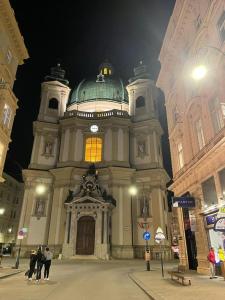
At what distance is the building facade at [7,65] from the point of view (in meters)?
23.6

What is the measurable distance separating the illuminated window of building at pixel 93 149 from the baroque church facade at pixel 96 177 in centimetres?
17

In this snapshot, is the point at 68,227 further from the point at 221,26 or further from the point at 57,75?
the point at 57,75

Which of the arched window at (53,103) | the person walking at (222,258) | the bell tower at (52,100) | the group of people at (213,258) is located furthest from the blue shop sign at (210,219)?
the arched window at (53,103)

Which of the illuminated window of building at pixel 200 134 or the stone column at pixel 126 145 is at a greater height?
the stone column at pixel 126 145

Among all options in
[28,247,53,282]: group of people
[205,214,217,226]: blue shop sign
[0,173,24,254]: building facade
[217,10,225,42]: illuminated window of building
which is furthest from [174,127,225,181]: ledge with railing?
[0,173,24,254]: building facade

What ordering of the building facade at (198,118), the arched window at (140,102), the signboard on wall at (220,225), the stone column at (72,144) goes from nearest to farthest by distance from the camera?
1. the signboard on wall at (220,225)
2. the building facade at (198,118)
3. the stone column at (72,144)
4. the arched window at (140,102)

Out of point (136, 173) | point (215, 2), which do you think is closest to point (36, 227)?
point (136, 173)

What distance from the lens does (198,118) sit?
18.2m

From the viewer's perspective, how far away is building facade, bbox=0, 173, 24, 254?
198 feet

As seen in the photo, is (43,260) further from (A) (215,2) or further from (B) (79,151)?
(B) (79,151)

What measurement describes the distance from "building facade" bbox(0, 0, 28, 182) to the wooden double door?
49.1 ft

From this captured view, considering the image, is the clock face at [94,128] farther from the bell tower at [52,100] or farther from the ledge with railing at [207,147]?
the ledge with railing at [207,147]

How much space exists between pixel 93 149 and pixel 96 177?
252 inches

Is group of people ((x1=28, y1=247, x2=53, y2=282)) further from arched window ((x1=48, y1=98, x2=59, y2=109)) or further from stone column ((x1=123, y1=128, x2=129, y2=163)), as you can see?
arched window ((x1=48, y1=98, x2=59, y2=109))
